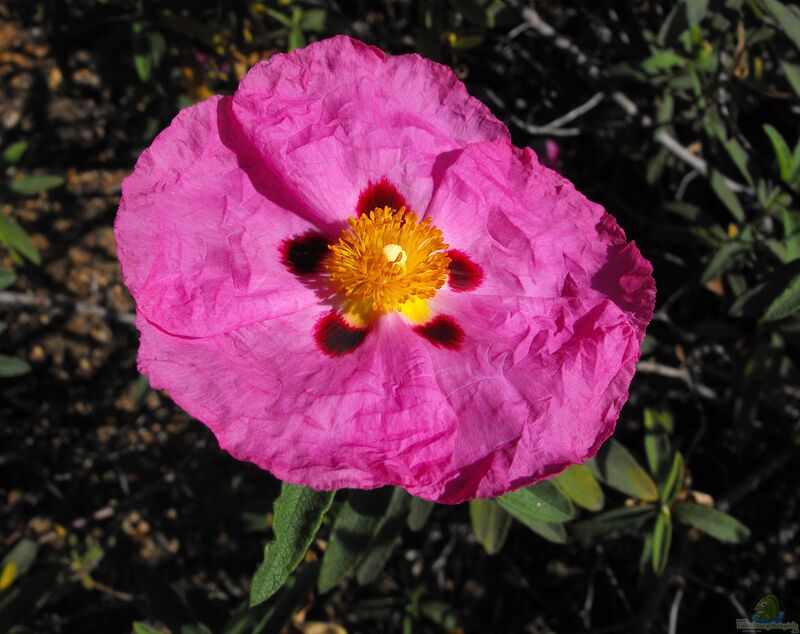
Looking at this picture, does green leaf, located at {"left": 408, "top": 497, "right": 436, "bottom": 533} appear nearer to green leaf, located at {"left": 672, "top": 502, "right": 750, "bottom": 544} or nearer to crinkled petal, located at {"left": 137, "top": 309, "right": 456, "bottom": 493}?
crinkled petal, located at {"left": 137, "top": 309, "right": 456, "bottom": 493}

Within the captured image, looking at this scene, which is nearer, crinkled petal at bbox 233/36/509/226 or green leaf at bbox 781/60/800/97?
crinkled petal at bbox 233/36/509/226

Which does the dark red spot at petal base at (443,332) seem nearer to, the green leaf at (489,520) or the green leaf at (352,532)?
the green leaf at (352,532)

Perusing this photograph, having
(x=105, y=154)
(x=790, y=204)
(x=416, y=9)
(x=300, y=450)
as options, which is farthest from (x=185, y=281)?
(x=105, y=154)

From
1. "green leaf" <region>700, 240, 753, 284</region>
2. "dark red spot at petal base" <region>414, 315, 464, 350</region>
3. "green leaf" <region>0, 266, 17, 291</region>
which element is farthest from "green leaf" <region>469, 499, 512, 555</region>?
"green leaf" <region>0, 266, 17, 291</region>

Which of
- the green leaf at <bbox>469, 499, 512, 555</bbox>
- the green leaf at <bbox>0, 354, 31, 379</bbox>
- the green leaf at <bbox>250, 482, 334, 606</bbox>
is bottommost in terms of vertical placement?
the green leaf at <bbox>0, 354, 31, 379</bbox>

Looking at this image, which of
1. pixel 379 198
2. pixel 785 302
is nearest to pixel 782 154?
pixel 785 302

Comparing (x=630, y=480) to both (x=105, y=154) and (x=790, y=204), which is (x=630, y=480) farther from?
(x=105, y=154)
